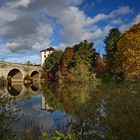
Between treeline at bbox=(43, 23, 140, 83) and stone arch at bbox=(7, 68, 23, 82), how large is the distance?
27.6 ft

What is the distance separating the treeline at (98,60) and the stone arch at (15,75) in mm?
8418

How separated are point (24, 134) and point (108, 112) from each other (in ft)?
13.8

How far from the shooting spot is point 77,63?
265 feet

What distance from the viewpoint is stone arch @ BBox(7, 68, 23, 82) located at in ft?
328

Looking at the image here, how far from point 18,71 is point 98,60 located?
2645 cm

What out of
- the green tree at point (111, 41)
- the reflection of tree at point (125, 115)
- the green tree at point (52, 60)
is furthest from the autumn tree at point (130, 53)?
the green tree at point (52, 60)

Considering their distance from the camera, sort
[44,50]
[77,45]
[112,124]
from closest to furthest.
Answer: [112,124]
[77,45]
[44,50]

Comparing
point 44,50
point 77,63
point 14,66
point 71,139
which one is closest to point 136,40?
point 77,63

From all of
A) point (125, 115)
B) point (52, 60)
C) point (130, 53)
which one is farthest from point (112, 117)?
point (52, 60)

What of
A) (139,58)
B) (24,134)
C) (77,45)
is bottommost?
(24,134)

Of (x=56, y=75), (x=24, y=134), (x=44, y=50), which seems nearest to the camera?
(x=24, y=134)

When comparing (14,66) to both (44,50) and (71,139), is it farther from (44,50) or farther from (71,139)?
(71,139)

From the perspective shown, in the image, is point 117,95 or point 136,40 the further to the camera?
point 136,40

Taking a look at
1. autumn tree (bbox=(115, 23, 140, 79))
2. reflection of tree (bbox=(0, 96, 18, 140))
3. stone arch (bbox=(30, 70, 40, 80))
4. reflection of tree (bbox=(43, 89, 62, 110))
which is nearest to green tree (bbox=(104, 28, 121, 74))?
autumn tree (bbox=(115, 23, 140, 79))
